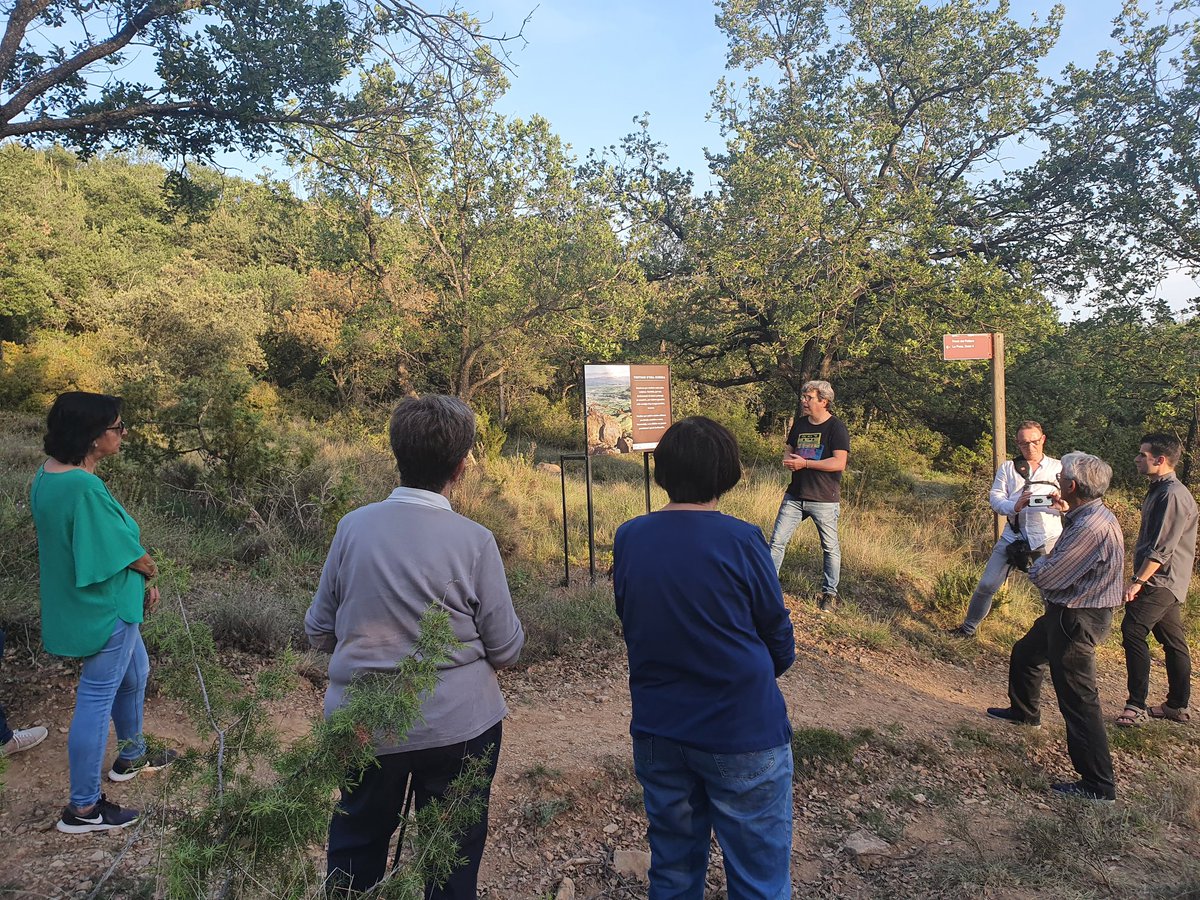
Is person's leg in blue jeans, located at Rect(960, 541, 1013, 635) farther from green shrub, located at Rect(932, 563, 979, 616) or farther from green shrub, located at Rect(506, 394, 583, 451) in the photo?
green shrub, located at Rect(506, 394, 583, 451)

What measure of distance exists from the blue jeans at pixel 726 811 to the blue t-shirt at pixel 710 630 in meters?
0.06

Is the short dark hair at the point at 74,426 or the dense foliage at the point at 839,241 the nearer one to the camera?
the short dark hair at the point at 74,426

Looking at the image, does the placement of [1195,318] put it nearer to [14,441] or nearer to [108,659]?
[108,659]

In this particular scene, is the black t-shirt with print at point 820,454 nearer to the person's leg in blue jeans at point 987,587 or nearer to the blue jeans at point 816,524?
the blue jeans at point 816,524

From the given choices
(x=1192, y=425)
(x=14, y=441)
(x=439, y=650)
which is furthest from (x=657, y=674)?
(x=14, y=441)

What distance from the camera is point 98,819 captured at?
3.11 metres

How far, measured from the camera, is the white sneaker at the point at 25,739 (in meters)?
3.72

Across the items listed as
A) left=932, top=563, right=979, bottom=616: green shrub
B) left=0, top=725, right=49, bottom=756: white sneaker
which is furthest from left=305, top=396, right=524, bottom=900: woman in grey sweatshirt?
left=932, top=563, right=979, bottom=616: green shrub

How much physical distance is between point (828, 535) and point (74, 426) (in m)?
5.69

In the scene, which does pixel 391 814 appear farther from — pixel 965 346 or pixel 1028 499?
pixel 965 346

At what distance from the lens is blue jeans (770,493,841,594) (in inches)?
259

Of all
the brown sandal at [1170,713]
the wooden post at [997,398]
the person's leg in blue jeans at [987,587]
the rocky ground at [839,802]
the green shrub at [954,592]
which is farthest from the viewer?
the wooden post at [997,398]

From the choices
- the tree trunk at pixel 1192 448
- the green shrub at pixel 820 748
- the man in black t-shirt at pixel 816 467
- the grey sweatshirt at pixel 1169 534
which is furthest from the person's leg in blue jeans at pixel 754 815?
the tree trunk at pixel 1192 448

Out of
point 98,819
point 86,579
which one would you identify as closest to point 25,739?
point 98,819
